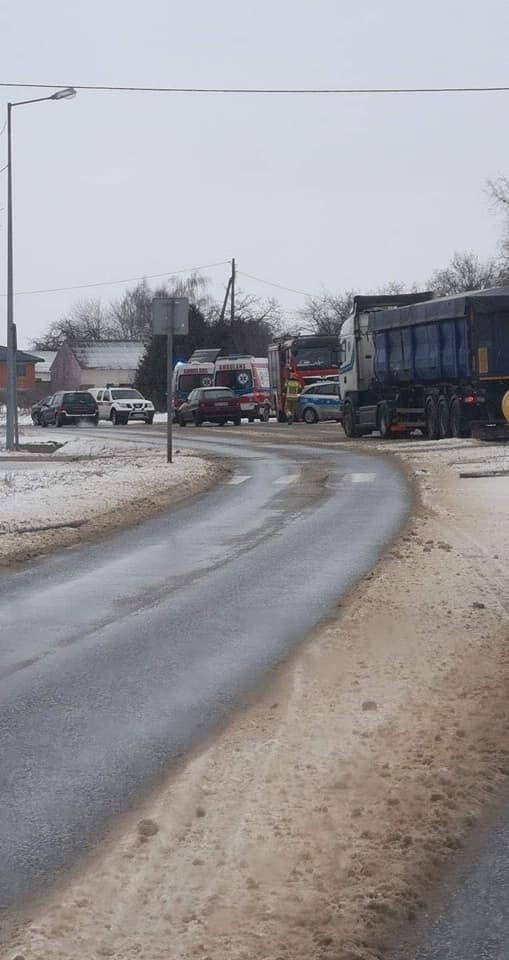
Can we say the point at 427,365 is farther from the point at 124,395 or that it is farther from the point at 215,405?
the point at 124,395

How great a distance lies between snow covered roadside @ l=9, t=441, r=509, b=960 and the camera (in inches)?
163

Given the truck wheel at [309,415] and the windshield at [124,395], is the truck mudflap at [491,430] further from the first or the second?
the windshield at [124,395]

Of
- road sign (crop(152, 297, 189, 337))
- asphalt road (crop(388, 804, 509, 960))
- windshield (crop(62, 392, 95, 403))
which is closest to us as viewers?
asphalt road (crop(388, 804, 509, 960))

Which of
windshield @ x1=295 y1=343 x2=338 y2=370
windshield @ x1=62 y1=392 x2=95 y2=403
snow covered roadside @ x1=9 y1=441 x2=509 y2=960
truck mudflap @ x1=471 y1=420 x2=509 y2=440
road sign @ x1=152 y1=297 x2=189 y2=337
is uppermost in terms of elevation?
windshield @ x1=295 y1=343 x2=338 y2=370

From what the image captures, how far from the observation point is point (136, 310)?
17175 centimetres

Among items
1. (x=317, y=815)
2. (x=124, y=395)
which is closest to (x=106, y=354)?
(x=124, y=395)

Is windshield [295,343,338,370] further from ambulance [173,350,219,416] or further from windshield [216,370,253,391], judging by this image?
ambulance [173,350,219,416]

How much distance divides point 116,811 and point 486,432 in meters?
29.1

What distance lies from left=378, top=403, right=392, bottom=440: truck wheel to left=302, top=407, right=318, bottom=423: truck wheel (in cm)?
1554

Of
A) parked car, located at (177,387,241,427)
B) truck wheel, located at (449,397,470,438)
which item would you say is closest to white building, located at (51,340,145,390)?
parked car, located at (177,387,241,427)

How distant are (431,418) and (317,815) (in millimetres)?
31600

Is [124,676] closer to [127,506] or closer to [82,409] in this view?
[127,506]

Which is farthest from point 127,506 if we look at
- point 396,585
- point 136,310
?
point 136,310

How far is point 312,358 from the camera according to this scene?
55.9 meters
